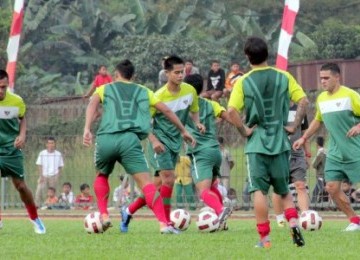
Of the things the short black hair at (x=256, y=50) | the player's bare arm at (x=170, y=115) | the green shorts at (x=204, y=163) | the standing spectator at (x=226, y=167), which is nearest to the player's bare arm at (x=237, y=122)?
the short black hair at (x=256, y=50)

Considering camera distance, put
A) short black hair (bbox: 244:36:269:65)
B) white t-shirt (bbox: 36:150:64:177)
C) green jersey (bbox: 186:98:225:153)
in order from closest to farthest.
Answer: short black hair (bbox: 244:36:269:65) → green jersey (bbox: 186:98:225:153) → white t-shirt (bbox: 36:150:64:177)

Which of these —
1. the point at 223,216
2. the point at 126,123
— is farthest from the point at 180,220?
the point at 126,123

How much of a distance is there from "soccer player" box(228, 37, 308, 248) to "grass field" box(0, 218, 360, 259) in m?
0.36

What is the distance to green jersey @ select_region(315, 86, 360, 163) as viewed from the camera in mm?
15219

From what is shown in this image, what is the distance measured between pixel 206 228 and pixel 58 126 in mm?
9771

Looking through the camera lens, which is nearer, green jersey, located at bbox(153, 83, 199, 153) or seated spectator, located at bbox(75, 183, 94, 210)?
green jersey, located at bbox(153, 83, 199, 153)

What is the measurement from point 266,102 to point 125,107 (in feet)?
8.70

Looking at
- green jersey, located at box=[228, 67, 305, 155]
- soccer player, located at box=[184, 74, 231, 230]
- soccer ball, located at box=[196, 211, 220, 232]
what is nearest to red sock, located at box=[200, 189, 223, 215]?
soccer player, located at box=[184, 74, 231, 230]

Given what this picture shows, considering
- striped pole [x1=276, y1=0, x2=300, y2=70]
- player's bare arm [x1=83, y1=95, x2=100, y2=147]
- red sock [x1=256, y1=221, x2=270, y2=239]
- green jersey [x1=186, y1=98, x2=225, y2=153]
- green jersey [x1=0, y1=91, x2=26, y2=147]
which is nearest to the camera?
red sock [x1=256, y1=221, x2=270, y2=239]

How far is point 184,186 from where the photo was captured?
23.3 m

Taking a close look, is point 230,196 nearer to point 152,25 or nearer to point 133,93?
point 133,93

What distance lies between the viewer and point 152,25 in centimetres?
5653

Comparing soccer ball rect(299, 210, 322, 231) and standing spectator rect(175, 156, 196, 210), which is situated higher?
standing spectator rect(175, 156, 196, 210)

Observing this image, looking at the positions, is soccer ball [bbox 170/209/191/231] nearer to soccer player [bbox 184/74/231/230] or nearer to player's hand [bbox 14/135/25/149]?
soccer player [bbox 184/74/231/230]
